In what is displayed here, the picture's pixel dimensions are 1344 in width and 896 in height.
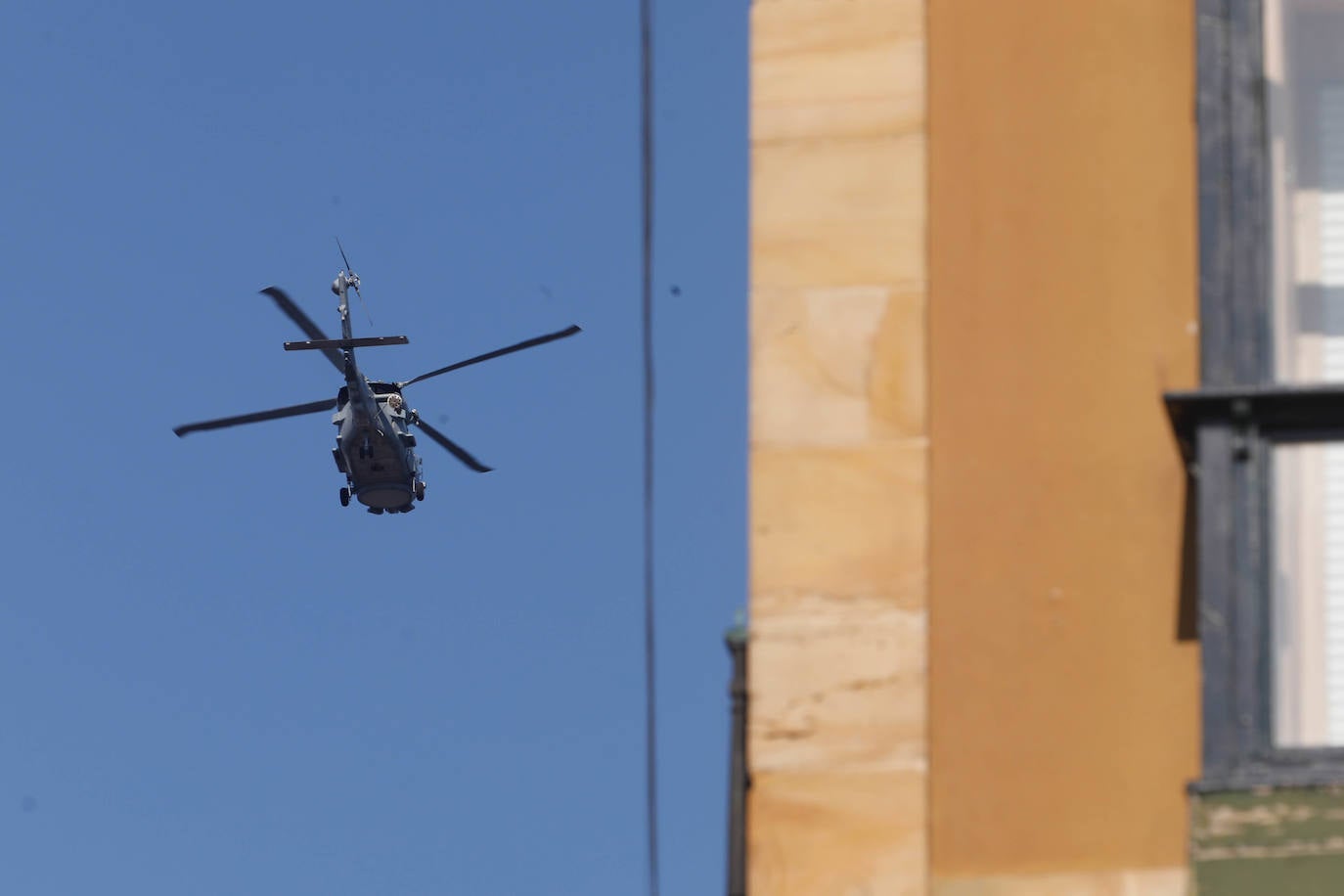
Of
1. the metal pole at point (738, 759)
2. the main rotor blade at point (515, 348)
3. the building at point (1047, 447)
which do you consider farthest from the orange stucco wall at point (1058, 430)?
the main rotor blade at point (515, 348)

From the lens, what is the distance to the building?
25.8ft

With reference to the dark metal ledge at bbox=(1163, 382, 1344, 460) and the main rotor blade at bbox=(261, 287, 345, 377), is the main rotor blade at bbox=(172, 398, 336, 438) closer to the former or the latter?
the main rotor blade at bbox=(261, 287, 345, 377)

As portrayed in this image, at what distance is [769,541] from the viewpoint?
328 inches

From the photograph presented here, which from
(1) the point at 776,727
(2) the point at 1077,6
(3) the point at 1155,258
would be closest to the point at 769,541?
(1) the point at 776,727

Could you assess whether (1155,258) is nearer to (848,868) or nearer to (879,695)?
(879,695)

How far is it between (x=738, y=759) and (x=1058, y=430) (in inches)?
62.5

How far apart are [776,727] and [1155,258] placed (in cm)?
211

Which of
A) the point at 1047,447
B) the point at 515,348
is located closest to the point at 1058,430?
the point at 1047,447

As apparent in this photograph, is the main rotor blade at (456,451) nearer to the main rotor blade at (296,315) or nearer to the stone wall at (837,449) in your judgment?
the main rotor blade at (296,315)

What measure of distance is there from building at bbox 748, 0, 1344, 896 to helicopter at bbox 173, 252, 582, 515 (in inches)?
1138

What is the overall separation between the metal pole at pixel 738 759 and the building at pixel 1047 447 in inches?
2.8

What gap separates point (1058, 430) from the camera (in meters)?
8.38

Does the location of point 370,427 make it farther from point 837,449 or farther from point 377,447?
point 837,449

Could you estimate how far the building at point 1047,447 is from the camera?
7875 mm
